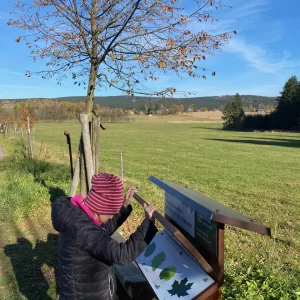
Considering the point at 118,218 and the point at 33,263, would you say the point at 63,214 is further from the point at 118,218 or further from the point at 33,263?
the point at 33,263

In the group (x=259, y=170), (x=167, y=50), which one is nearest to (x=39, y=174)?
(x=167, y=50)

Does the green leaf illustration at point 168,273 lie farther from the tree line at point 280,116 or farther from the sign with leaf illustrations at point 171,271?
the tree line at point 280,116

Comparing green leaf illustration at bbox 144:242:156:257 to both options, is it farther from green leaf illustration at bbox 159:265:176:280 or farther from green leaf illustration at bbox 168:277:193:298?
green leaf illustration at bbox 168:277:193:298

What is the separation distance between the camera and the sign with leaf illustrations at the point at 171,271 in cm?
233

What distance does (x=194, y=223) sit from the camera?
259cm

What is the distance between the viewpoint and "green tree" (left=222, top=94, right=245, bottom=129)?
86.6 metres

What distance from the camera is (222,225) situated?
224 cm

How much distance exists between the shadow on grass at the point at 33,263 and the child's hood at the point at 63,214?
7.02ft

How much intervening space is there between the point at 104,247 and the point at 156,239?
860mm

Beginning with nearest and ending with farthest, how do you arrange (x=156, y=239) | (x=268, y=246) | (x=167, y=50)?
(x=156, y=239) → (x=167, y=50) → (x=268, y=246)

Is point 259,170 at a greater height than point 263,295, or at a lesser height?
lesser

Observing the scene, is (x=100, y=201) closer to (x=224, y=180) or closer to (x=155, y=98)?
(x=155, y=98)

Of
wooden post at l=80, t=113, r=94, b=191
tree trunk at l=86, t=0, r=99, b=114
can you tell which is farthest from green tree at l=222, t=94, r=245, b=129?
wooden post at l=80, t=113, r=94, b=191

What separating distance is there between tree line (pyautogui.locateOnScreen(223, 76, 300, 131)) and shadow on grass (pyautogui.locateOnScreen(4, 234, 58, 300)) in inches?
2929
